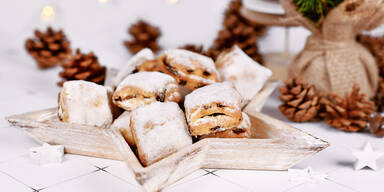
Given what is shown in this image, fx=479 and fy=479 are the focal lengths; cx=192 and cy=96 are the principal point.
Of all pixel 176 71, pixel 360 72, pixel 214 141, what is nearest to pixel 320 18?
pixel 360 72

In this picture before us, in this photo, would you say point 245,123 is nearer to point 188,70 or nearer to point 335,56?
point 188,70

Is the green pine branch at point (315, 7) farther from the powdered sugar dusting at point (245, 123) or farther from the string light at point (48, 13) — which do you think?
the string light at point (48, 13)

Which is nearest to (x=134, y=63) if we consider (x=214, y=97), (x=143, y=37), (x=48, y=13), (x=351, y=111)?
(x=214, y=97)

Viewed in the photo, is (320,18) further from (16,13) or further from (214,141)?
(16,13)

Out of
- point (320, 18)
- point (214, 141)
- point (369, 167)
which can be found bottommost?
point (369, 167)

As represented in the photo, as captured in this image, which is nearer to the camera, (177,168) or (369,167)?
(177,168)

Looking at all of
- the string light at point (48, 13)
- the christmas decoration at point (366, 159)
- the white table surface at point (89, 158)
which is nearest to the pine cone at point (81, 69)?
the white table surface at point (89, 158)

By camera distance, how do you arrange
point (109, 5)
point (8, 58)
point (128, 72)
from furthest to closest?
point (109, 5) → point (8, 58) → point (128, 72)
